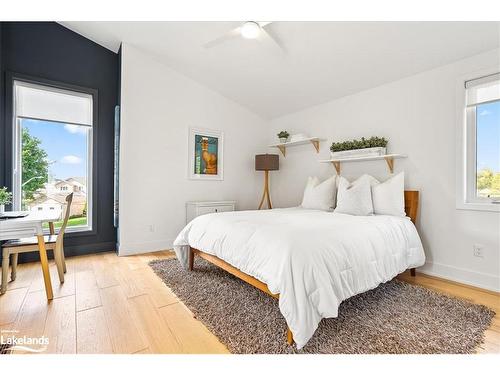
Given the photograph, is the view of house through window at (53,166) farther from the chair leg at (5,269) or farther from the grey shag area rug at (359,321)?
the grey shag area rug at (359,321)

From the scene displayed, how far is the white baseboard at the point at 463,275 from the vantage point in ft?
7.31

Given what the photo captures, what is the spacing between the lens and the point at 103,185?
3471mm

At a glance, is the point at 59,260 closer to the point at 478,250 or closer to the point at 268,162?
the point at 268,162

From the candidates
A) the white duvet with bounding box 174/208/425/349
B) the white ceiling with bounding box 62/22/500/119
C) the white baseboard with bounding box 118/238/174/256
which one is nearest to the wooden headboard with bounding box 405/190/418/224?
the white duvet with bounding box 174/208/425/349

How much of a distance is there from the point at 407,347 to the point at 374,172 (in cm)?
214

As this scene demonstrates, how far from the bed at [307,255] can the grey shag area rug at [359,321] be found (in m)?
0.20

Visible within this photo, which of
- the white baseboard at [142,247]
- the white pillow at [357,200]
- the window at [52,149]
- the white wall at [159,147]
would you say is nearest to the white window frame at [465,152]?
the white pillow at [357,200]

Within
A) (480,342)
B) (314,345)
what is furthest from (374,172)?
(314,345)

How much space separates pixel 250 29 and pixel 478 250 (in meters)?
2.90

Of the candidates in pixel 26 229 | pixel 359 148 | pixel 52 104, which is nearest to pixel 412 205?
pixel 359 148

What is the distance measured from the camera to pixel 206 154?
13.2 ft

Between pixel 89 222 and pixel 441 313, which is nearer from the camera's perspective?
pixel 441 313

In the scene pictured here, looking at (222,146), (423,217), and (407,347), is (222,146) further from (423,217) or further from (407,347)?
(407,347)
